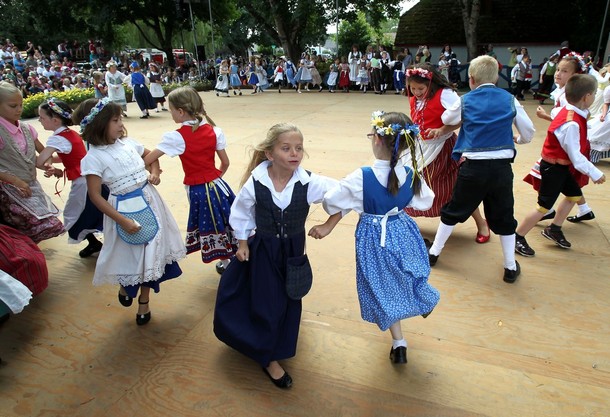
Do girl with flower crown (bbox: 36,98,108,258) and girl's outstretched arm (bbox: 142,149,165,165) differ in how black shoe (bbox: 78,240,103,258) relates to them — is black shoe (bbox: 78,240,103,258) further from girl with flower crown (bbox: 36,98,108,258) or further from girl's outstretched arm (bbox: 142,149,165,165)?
girl's outstretched arm (bbox: 142,149,165,165)

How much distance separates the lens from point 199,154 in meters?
3.05

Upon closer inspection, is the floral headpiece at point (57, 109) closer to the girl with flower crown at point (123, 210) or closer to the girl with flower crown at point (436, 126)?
the girl with flower crown at point (123, 210)

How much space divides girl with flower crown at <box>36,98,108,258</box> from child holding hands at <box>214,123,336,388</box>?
6.02 ft

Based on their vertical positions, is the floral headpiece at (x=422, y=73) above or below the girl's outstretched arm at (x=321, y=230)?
above

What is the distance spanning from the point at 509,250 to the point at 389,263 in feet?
4.54

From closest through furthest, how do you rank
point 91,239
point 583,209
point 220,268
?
point 220,268, point 91,239, point 583,209

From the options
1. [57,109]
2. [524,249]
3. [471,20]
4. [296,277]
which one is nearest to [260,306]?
[296,277]

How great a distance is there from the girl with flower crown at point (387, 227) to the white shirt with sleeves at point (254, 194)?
7cm

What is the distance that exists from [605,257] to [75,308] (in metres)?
4.25

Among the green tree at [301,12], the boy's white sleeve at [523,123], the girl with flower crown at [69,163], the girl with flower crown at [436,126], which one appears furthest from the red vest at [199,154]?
the green tree at [301,12]

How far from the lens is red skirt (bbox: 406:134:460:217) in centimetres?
378

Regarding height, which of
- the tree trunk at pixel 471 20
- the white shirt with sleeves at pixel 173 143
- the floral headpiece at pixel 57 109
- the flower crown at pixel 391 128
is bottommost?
the white shirt with sleeves at pixel 173 143

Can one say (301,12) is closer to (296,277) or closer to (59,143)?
(59,143)

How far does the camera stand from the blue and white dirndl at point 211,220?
10.2ft
